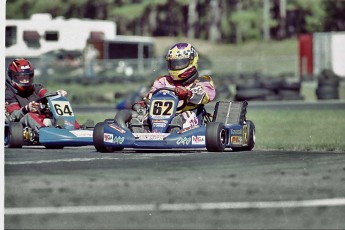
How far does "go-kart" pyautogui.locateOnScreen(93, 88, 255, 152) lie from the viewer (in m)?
10.4

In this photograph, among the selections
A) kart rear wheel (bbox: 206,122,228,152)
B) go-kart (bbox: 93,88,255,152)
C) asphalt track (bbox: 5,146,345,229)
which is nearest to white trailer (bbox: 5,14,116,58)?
go-kart (bbox: 93,88,255,152)

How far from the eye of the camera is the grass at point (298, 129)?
12369 mm

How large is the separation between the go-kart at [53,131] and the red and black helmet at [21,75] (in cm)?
32

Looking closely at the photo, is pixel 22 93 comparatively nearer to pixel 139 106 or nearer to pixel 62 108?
pixel 62 108

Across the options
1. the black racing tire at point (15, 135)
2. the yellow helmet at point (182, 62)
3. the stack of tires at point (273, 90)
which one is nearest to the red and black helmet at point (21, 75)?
the black racing tire at point (15, 135)

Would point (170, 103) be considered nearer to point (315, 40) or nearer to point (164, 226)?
point (164, 226)

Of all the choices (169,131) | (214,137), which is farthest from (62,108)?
(214,137)

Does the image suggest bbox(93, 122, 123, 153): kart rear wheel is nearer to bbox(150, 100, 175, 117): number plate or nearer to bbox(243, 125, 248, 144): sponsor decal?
bbox(150, 100, 175, 117): number plate

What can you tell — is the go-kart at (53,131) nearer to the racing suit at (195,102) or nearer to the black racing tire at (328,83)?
the racing suit at (195,102)

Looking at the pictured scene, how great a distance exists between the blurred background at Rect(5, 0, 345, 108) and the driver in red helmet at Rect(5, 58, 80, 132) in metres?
5.06

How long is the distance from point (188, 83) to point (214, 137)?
4.69 feet

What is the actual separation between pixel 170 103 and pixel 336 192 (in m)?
4.22

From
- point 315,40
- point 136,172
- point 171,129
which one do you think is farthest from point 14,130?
point 315,40

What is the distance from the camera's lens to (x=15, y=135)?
37.3 feet
